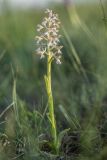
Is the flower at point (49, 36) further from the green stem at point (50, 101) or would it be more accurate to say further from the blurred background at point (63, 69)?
the blurred background at point (63, 69)

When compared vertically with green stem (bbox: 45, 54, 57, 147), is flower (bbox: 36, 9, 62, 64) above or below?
above

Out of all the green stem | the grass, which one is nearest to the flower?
the green stem

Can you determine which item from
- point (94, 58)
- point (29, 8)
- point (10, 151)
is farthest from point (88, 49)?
point (29, 8)

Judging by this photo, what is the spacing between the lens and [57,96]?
3.59 meters

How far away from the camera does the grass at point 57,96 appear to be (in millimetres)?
2441

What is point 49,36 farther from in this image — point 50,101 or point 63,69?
point 63,69

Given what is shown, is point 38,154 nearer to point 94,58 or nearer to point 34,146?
point 34,146

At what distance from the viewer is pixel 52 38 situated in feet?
7.53

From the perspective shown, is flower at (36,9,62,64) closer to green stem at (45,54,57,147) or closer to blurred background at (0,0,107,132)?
green stem at (45,54,57,147)

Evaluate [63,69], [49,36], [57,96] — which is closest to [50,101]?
[49,36]

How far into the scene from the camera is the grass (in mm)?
2441

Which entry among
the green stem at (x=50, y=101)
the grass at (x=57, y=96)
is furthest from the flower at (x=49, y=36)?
the grass at (x=57, y=96)

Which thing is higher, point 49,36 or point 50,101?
point 49,36

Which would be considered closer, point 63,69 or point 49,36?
point 49,36
